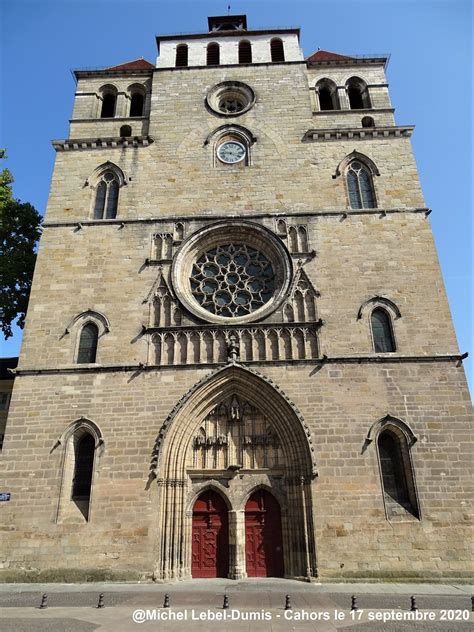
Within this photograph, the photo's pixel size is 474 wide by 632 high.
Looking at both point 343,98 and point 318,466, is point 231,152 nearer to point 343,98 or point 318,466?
point 343,98

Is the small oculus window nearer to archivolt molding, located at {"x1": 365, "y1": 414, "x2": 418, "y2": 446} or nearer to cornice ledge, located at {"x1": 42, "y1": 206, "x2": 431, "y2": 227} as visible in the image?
A: cornice ledge, located at {"x1": 42, "y1": 206, "x2": 431, "y2": 227}

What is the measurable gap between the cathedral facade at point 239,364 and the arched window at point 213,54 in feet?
12.0

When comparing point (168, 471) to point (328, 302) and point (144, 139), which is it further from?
point (144, 139)

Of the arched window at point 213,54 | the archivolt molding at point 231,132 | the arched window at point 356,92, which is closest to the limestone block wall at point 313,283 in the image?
the archivolt molding at point 231,132

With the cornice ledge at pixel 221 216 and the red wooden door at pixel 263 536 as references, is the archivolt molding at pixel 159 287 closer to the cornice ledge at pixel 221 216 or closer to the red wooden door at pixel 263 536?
the cornice ledge at pixel 221 216

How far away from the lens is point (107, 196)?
14992mm

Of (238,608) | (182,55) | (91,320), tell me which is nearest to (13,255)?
(91,320)

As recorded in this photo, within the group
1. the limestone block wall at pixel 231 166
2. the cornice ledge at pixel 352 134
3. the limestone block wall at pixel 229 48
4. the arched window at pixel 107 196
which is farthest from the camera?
the limestone block wall at pixel 229 48

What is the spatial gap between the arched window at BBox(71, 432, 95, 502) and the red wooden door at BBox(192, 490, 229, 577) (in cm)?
279

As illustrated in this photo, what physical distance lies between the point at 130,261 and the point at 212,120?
6.54 metres

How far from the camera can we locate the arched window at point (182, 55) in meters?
18.6

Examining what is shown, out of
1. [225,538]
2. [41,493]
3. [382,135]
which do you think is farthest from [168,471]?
[382,135]

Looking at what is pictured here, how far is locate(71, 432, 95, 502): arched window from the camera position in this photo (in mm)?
11031

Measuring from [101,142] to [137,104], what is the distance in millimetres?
3273
